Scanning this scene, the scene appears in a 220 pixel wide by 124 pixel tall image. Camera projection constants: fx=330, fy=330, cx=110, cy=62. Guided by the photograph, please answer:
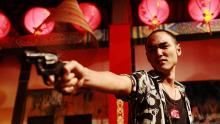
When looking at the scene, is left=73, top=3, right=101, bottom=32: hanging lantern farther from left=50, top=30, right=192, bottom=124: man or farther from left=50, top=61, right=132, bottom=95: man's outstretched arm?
left=50, top=61, right=132, bottom=95: man's outstretched arm

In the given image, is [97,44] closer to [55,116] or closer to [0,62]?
[55,116]

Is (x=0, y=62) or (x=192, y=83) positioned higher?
(x=0, y=62)

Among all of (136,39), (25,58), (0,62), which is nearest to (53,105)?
(0,62)

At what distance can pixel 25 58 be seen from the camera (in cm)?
126

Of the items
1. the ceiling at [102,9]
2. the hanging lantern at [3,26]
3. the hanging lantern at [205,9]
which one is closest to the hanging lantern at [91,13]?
the ceiling at [102,9]

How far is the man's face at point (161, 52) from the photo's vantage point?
1.96 metres

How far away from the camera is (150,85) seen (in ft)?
6.00

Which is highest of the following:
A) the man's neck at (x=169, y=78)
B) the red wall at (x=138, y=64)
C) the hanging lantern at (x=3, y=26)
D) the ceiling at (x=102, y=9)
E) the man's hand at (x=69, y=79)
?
the ceiling at (x=102, y=9)

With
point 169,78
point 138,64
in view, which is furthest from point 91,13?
point 169,78

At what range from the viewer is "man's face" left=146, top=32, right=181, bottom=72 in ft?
6.44

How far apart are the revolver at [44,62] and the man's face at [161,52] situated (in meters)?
0.82

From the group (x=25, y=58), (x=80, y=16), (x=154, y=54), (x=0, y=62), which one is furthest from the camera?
(x=0, y=62)

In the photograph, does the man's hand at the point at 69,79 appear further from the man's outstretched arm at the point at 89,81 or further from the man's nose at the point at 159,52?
the man's nose at the point at 159,52

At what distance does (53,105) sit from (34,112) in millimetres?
383
